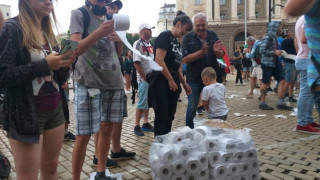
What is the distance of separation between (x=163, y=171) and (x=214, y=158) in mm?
538

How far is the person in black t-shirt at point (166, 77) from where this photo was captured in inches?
143

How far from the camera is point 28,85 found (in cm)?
177

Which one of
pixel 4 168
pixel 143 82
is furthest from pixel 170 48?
pixel 4 168

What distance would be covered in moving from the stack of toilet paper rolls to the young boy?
4.15 feet

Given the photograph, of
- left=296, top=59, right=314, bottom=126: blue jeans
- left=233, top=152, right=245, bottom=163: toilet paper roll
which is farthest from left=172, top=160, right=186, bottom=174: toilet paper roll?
left=296, top=59, right=314, bottom=126: blue jeans

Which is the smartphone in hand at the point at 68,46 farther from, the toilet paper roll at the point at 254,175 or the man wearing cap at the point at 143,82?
the man wearing cap at the point at 143,82

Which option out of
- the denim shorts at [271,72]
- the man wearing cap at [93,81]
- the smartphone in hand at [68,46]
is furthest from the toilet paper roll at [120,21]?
the denim shorts at [271,72]

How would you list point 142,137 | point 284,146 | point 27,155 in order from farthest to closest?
point 142,137 → point 284,146 → point 27,155

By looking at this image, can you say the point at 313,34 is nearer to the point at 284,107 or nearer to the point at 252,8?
the point at 284,107

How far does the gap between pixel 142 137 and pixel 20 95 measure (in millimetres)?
3493

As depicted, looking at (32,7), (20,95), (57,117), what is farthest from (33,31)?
(57,117)

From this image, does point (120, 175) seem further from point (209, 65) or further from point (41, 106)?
point (209, 65)

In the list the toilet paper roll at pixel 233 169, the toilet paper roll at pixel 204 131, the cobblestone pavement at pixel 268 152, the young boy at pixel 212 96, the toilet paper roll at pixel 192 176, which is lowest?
the cobblestone pavement at pixel 268 152

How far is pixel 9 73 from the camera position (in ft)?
5.43
